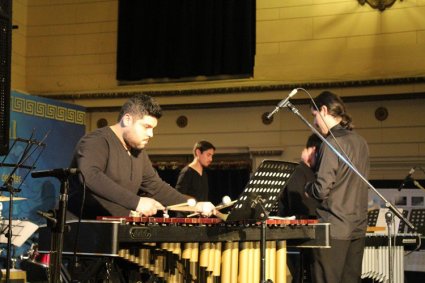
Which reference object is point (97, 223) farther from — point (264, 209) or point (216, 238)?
point (264, 209)

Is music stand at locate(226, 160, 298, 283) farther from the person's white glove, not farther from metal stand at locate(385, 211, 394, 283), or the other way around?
metal stand at locate(385, 211, 394, 283)

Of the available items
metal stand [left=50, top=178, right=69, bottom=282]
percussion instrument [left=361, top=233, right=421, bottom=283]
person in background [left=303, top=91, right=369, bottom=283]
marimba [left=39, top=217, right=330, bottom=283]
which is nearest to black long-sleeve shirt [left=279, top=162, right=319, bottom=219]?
percussion instrument [left=361, top=233, right=421, bottom=283]

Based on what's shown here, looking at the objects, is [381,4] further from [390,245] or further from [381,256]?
[390,245]

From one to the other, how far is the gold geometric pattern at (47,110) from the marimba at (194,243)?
515 cm

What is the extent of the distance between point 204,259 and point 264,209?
0.48 metres

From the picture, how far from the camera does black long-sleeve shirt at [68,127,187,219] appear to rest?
13.5 ft

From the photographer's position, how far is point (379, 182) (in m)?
9.61

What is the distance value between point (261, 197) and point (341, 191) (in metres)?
0.81

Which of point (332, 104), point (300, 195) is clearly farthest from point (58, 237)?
point (300, 195)

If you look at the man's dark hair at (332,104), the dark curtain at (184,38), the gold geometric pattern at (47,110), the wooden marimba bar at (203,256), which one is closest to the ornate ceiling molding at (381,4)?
the dark curtain at (184,38)

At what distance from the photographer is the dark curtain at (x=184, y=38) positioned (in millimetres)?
10430

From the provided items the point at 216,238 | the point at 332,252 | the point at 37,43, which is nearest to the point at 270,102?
the point at 37,43

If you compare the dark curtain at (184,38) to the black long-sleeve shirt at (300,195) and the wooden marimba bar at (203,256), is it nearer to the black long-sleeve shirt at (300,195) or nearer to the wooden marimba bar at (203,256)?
the black long-sleeve shirt at (300,195)

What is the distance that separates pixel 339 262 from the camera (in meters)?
4.87
